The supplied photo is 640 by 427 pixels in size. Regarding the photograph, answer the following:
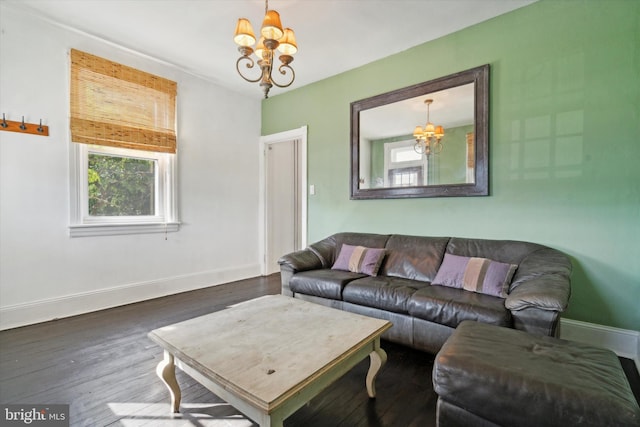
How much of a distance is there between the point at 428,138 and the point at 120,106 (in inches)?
133

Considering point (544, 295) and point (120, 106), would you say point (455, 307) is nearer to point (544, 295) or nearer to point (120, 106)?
point (544, 295)

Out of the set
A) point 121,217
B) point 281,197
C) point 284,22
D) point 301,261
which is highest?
point 284,22

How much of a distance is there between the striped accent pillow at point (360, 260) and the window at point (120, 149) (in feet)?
7.32

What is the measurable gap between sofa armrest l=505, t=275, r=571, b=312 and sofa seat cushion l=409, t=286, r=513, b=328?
0.40 feet

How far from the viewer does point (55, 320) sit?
283cm

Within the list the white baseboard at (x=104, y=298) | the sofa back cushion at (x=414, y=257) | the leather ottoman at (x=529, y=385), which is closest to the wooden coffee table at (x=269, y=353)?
the leather ottoman at (x=529, y=385)

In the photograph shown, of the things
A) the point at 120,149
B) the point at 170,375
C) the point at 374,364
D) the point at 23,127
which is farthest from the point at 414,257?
the point at 23,127

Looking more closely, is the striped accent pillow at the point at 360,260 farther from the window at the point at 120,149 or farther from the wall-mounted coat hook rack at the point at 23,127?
the wall-mounted coat hook rack at the point at 23,127

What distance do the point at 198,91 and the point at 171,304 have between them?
2776mm

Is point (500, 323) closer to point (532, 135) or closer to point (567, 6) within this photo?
point (532, 135)

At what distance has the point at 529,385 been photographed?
3.53 feet

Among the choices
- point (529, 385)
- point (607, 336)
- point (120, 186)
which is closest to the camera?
point (529, 385)

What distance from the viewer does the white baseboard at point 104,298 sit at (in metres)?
2.67

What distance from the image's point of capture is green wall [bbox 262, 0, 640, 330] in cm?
217
